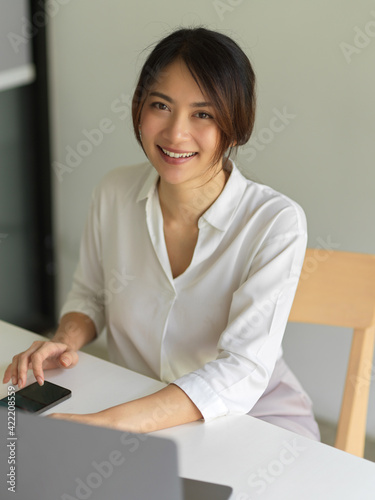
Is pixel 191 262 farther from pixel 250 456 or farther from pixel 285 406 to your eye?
pixel 250 456

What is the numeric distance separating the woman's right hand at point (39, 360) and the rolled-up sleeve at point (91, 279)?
25cm

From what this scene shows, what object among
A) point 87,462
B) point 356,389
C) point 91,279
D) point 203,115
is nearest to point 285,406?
point 356,389

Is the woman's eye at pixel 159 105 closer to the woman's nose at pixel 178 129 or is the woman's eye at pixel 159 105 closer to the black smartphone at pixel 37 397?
the woman's nose at pixel 178 129

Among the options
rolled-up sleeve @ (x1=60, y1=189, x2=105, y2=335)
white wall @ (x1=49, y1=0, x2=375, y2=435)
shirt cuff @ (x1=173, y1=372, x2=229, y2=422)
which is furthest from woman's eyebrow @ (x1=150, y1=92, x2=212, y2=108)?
white wall @ (x1=49, y1=0, x2=375, y2=435)

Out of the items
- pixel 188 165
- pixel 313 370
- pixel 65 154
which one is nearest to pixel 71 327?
pixel 188 165

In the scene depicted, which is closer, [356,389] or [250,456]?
[250,456]

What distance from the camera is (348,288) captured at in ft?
4.63

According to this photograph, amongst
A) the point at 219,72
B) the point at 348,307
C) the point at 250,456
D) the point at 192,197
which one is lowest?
the point at 250,456

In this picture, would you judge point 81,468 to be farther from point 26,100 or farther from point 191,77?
point 26,100

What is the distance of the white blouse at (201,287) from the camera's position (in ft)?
4.17

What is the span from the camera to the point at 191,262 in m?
1.43

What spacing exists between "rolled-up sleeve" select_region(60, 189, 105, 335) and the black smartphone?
38 cm

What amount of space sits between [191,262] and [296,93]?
74cm

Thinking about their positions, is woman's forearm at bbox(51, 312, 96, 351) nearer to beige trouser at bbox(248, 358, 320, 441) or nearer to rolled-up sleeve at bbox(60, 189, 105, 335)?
rolled-up sleeve at bbox(60, 189, 105, 335)
